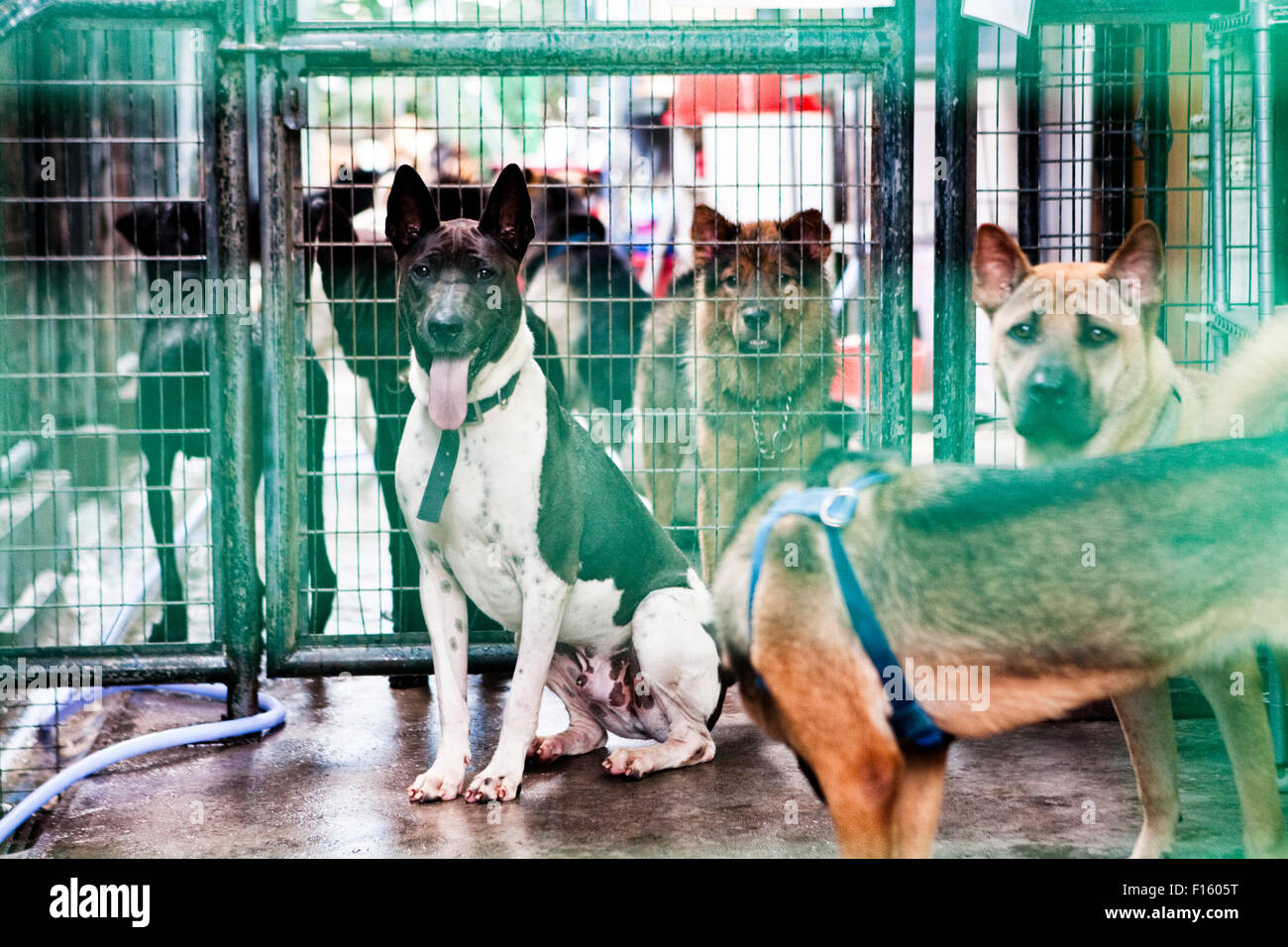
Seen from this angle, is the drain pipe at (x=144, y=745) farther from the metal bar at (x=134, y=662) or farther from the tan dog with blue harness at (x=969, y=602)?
the tan dog with blue harness at (x=969, y=602)

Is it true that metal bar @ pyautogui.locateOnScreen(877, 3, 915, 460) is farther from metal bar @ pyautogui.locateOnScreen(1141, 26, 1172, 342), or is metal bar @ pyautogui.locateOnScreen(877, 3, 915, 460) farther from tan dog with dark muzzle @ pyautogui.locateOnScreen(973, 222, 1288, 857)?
metal bar @ pyautogui.locateOnScreen(1141, 26, 1172, 342)

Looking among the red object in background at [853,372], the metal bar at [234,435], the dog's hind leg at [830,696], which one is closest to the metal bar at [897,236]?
the red object in background at [853,372]

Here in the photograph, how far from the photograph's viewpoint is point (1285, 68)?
3941mm

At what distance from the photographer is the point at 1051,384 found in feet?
11.7

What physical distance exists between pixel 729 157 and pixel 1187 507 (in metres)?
2.67

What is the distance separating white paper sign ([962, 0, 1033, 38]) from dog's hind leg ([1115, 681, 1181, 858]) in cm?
182

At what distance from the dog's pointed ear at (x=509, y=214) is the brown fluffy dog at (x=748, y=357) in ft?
3.08

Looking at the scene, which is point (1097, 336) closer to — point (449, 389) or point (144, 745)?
point (449, 389)

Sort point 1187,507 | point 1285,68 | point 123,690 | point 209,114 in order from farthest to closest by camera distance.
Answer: point 123,690
point 209,114
point 1285,68
point 1187,507

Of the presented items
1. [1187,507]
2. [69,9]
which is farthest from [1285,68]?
[69,9]

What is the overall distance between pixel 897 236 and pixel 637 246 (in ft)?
2.75

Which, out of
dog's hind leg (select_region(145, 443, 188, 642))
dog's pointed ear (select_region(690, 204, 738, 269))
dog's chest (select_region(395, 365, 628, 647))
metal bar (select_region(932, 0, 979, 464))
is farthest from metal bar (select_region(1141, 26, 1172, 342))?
dog's hind leg (select_region(145, 443, 188, 642))

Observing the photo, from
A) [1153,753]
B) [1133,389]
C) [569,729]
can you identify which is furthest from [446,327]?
[1153,753]
